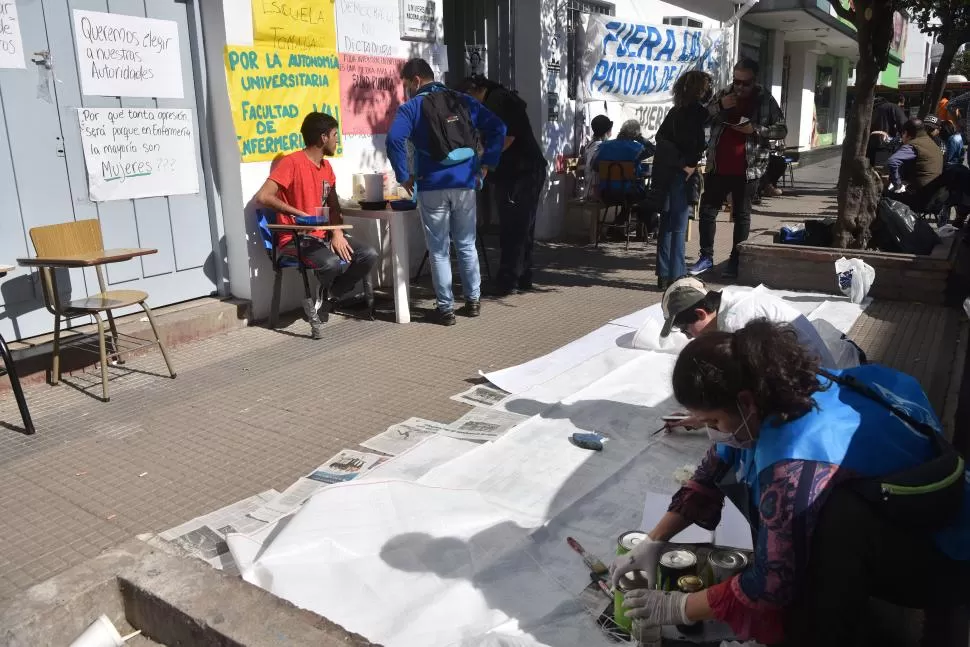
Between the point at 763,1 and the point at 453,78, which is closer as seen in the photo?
the point at 453,78

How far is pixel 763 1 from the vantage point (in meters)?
16.4

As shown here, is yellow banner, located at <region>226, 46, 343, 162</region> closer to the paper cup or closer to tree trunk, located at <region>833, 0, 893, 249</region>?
the paper cup

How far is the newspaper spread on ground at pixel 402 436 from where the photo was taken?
12.9 feet

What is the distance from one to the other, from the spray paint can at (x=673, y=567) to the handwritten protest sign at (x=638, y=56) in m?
8.51

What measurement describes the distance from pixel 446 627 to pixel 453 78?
309 inches

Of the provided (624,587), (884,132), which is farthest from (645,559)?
(884,132)

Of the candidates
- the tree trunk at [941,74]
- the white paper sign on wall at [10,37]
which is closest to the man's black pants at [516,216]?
the white paper sign on wall at [10,37]

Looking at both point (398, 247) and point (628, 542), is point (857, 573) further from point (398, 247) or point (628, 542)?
point (398, 247)

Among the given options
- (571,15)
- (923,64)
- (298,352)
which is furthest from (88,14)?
(923,64)

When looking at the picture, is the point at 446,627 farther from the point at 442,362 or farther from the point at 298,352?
the point at 298,352

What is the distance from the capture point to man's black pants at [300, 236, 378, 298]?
19.0ft

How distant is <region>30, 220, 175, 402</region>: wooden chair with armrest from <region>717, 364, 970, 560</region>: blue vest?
3.82 metres

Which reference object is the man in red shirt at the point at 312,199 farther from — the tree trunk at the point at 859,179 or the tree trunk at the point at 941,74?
the tree trunk at the point at 941,74

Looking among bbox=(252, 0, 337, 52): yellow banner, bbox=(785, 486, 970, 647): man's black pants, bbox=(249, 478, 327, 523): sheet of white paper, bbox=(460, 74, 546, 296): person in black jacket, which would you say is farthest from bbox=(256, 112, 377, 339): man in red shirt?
bbox=(785, 486, 970, 647): man's black pants
